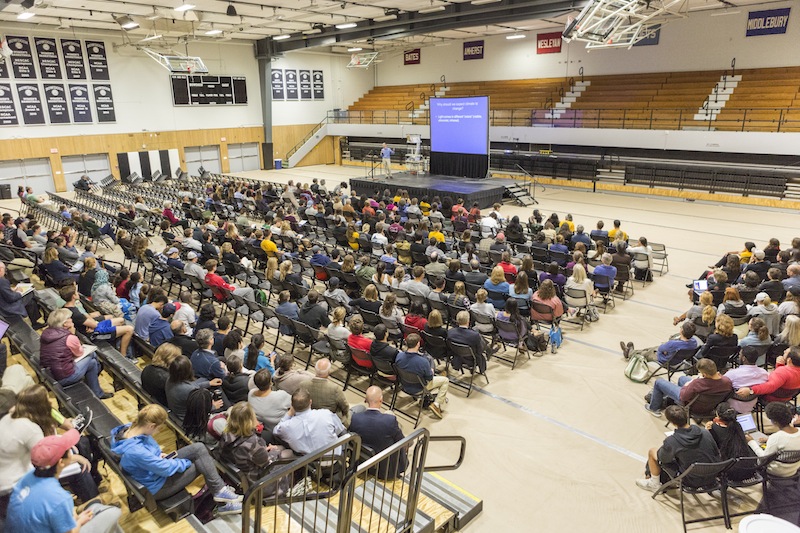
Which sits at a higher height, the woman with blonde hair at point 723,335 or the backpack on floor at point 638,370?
the woman with blonde hair at point 723,335

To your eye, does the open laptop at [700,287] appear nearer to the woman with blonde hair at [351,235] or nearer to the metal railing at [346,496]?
the metal railing at [346,496]

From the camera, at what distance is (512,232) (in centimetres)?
1184

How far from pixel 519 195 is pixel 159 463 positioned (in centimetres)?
1700

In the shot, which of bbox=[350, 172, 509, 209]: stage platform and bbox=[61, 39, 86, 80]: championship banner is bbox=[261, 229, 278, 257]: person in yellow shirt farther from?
bbox=[61, 39, 86, 80]: championship banner

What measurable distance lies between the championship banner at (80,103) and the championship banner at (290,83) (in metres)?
10.5

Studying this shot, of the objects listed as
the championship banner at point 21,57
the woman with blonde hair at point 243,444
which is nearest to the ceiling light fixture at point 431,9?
the championship banner at point 21,57

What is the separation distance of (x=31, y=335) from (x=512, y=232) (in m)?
9.17

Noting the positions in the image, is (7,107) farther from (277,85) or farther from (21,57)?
(277,85)

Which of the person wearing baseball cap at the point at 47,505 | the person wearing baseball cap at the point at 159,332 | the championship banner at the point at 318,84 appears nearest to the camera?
the person wearing baseball cap at the point at 47,505

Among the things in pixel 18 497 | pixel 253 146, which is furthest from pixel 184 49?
pixel 18 497

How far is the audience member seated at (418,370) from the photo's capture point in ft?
18.5

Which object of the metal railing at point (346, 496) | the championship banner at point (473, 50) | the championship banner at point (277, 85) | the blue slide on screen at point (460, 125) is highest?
the championship banner at point (473, 50)

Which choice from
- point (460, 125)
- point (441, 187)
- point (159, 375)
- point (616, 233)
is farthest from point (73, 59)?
point (616, 233)

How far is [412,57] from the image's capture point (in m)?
31.3
